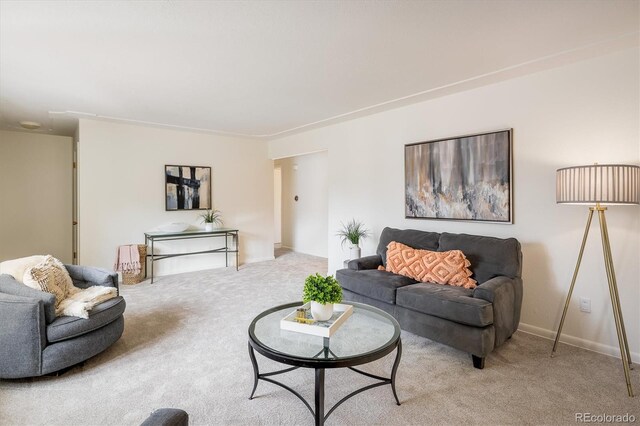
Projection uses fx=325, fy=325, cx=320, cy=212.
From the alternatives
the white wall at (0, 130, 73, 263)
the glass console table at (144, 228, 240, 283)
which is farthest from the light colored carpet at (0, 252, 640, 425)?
the white wall at (0, 130, 73, 263)

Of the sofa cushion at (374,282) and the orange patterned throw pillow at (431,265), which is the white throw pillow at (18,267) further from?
the orange patterned throw pillow at (431,265)

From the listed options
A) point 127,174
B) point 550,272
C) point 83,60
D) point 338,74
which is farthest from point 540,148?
point 127,174

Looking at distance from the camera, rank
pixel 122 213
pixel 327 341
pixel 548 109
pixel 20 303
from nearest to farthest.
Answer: pixel 327 341 < pixel 20 303 < pixel 548 109 < pixel 122 213

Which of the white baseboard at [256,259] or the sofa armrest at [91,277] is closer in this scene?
the sofa armrest at [91,277]

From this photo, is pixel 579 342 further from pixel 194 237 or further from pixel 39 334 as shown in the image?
pixel 194 237

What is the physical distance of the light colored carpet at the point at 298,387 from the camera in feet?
6.15

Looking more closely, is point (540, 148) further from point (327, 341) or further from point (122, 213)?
point (122, 213)

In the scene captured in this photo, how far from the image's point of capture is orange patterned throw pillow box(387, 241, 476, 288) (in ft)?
9.77

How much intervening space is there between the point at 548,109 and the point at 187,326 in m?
3.99

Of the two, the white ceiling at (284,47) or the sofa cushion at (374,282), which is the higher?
the white ceiling at (284,47)

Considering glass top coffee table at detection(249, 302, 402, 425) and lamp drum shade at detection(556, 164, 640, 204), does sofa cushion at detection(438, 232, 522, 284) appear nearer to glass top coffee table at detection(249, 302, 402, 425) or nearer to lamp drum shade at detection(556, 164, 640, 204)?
lamp drum shade at detection(556, 164, 640, 204)

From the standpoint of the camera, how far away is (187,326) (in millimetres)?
3215

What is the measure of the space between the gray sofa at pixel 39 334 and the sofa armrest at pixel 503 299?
9.56 ft

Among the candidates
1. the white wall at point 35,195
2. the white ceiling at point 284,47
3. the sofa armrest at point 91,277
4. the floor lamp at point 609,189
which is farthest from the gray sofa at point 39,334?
the white wall at point 35,195
